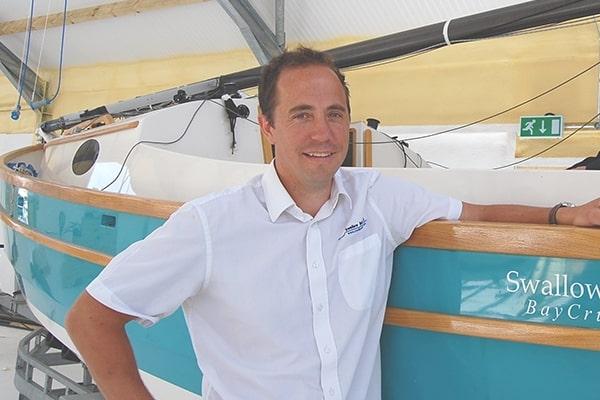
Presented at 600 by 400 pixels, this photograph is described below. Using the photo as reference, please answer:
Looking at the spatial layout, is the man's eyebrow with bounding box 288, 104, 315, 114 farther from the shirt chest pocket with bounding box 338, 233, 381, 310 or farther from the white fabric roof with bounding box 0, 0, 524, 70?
the white fabric roof with bounding box 0, 0, 524, 70

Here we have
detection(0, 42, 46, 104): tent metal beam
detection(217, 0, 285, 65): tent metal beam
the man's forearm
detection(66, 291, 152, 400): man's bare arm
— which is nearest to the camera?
detection(66, 291, 152, 400): man's bare arm

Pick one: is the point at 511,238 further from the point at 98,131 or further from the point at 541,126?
the point at 541,126

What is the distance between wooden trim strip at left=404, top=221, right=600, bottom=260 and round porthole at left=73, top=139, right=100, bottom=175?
209 centimetres

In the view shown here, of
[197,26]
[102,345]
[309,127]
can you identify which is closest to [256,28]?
[197,26]

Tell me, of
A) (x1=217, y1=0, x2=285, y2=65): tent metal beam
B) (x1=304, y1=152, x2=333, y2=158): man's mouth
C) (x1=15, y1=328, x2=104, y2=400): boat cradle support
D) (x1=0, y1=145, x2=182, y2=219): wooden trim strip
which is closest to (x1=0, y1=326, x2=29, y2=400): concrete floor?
(x1=15, y1=328, x2=104, y2=400): boat cradle support

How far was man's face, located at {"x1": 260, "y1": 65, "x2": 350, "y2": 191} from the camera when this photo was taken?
1169mm

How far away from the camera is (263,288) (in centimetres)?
112

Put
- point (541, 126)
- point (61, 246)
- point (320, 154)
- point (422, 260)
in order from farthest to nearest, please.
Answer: point (541, 126) < point (61, 246) < point (422, 260) < point (320, 154)

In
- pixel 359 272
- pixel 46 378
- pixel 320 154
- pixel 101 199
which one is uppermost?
pixel 320 154

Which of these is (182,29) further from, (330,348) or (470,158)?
(330,348)

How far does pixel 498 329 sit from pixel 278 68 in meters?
0.71

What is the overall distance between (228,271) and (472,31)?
1700 millimetres

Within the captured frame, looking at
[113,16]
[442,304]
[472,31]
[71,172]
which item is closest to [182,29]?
[113,16]

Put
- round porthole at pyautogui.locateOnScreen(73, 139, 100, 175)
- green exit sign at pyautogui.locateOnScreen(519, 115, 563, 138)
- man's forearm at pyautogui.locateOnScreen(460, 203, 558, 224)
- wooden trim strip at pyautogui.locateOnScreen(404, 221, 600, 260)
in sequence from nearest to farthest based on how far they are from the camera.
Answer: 1. wooden trim strip at pyautogui.locateOnScreen(404, 221, 600, 260)
2. man's forearm at pyautogui.locateOnScreen(460, 203, 558, 224)
3. round porthole at pyautogui.locateOnScreen(73, 139, 100, 175)
4. green exit sign at pyautogui.locateOnScreen(519, 115, 563, 138)
